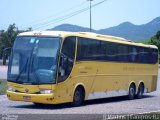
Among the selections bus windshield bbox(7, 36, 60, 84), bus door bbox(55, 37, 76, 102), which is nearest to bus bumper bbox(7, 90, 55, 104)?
bus door bbox(55, 37, 76, 102)

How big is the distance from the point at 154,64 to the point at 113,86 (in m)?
6.27

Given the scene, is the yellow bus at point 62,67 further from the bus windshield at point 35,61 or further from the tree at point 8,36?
the tree at point 8,36

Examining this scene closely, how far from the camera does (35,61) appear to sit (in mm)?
18984

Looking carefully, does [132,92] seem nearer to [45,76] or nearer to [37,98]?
[45,76]

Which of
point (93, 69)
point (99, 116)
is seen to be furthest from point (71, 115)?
point (93, 69)

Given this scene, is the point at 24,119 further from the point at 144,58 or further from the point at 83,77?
the point at 144,58

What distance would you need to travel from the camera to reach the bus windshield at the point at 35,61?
738 inches

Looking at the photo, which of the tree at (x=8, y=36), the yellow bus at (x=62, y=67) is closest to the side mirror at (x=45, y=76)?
the yellow bus at (x=62, y=67)

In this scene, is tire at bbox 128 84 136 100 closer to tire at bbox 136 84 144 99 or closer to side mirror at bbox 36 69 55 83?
tire at bbox 136 84 144 99

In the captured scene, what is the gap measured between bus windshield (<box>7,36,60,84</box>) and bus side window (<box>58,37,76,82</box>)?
30 centimetres

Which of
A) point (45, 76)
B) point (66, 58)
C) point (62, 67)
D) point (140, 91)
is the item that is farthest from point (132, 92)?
point (45, 76)

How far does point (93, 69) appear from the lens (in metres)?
21.7

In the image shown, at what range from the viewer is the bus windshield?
61.5 ft

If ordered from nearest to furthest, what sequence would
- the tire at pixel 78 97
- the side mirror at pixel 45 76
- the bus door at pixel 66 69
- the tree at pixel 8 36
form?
the side mirror at pixel 45 76 → the bus door at pixel 66 69 → the tire at pixel 78 97 → the tree at pixel 8 36
